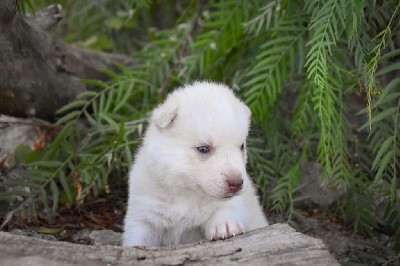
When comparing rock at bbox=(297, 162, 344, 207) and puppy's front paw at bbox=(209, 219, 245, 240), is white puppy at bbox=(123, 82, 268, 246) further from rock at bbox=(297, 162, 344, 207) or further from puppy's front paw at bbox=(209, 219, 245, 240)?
rock at bbox=(297, 162, 344, 207)

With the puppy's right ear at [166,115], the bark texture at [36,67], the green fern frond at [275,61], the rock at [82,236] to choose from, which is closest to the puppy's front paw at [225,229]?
the puppy's right ear at [166,115]

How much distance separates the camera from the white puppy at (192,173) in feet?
10.5

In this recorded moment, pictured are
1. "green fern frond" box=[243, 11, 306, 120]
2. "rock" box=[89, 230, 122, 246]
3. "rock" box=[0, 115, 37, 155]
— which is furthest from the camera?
"rock" box=[0, 115, 37, 155]

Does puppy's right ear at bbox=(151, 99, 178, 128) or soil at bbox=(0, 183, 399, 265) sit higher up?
puppy's right ear at bbox=(151, 99, 178, 128)

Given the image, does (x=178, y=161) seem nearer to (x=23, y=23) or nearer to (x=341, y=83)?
(x=341, y=83)

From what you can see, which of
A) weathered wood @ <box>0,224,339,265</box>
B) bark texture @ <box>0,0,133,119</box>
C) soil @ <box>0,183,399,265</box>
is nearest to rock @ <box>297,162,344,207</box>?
soil @ <box>0,183,399,265</box>

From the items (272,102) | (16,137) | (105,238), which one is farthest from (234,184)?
(16,137)

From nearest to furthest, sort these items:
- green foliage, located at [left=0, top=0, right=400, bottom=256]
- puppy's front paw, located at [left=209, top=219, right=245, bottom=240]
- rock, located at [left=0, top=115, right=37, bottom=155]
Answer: puppy's front paw, located at [left=209, top=219, right=245, bottom=240] < green foliage, located at [left=0, top=0, right=400, bottom=256] < rock, located at [left=0, top=115, right=37, bottom=155]

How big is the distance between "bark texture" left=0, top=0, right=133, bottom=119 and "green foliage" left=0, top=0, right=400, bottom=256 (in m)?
0.16

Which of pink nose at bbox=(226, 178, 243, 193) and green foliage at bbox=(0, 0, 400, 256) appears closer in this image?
pink nose at bbox=(226, 178, 243, 193)

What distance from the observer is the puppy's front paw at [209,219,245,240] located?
3.06m

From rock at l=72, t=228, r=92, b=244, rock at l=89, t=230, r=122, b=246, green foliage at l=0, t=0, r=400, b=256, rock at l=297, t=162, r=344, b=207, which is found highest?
green foliage at l=0, t=0, r=400, b=256

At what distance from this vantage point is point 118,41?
24.0 ft

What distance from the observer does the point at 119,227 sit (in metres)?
4.37
